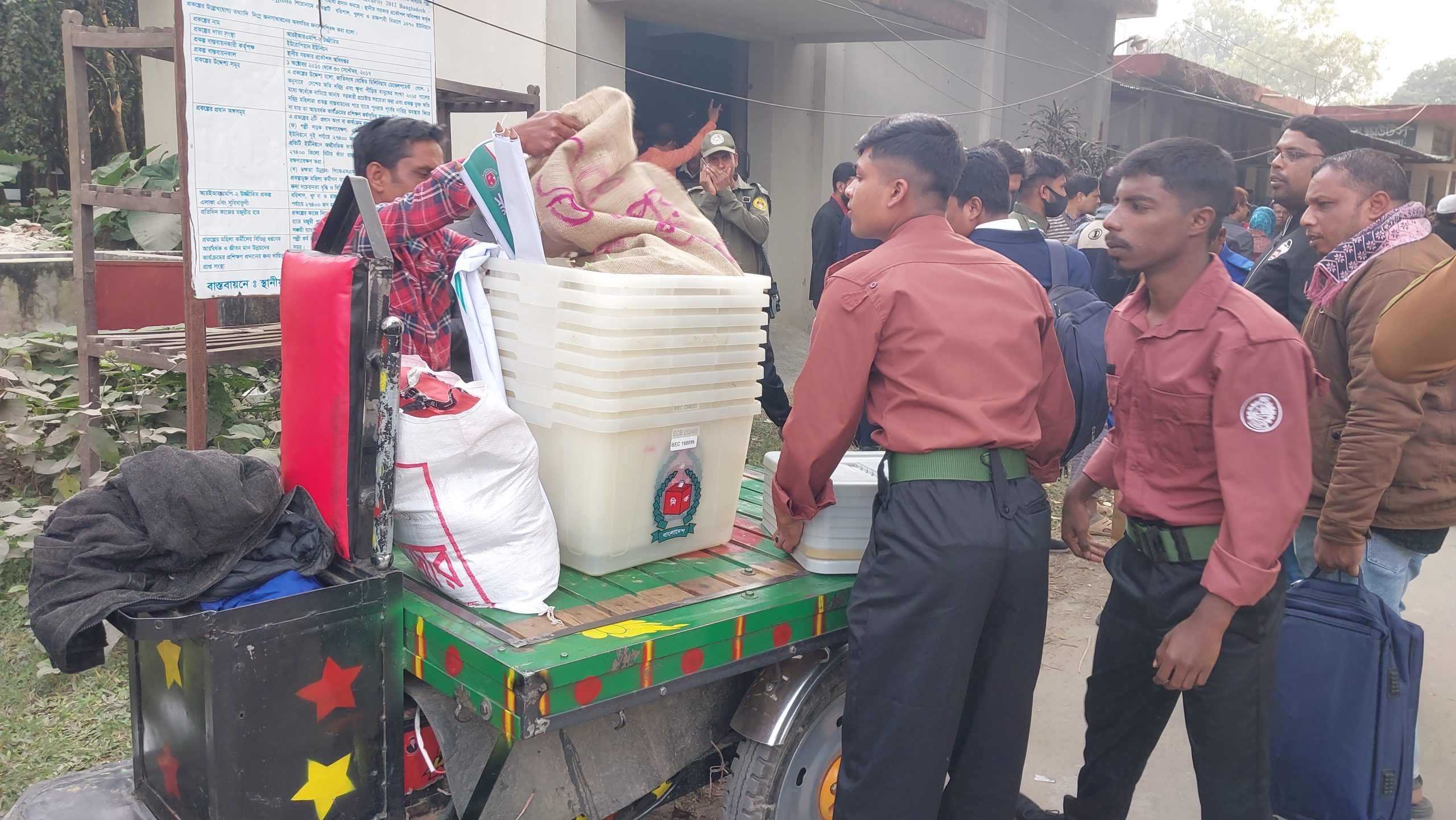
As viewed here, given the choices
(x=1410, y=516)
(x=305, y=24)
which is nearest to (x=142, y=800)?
(x=305, y=24)

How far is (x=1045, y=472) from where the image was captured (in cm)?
270

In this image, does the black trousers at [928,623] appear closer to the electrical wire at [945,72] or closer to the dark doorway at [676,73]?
the electrical wire at [945,72]

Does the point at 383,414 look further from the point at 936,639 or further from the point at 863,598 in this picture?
the point at 936,639

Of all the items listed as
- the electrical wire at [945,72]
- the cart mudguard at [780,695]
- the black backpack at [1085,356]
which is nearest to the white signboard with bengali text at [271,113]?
the cart mudguard at [780,695]

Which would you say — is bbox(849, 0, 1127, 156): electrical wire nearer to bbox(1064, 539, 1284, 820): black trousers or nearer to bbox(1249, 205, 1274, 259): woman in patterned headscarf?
bbox(1249, 205, 1274, 259): woman in patterned headscarf

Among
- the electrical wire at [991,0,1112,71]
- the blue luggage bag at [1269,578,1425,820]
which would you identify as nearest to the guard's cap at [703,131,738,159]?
the blue luggage bag at [1269,578,1425,820]

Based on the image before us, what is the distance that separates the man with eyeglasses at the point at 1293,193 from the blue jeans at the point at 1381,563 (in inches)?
31.4

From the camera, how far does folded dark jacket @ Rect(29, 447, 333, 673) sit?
181 centimetres

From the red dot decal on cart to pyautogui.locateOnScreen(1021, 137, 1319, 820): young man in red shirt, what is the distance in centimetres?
129

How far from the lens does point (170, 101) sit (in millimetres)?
7570

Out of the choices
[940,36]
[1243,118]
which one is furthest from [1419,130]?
[940,36]

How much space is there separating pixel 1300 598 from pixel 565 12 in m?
6.09

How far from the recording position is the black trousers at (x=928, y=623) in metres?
2.23

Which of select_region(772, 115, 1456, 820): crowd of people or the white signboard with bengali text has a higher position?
the white signboard with bengali text
